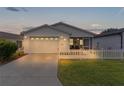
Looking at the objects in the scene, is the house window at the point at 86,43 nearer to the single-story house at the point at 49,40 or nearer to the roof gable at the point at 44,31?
the single-story house at the point at 49,40

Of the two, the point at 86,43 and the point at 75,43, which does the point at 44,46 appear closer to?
the point at 75,43

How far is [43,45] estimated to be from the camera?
30297mm

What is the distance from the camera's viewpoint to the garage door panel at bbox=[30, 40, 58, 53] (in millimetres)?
30094

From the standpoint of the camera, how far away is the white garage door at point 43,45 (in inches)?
1184

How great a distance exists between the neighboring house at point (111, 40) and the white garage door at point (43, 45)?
605 centimetres

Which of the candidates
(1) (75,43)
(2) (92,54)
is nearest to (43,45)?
(1) (75,43)

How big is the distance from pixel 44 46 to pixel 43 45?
0.56 ft

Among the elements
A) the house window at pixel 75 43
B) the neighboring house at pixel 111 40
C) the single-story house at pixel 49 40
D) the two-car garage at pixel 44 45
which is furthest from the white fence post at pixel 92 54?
the house window at pixel 75 43

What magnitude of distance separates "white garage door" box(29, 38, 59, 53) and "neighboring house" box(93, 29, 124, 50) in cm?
605

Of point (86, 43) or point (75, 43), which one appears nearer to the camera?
point (75, 43)

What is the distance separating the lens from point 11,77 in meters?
11.7

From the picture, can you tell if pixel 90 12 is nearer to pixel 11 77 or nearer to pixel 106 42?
pixel 106 42
